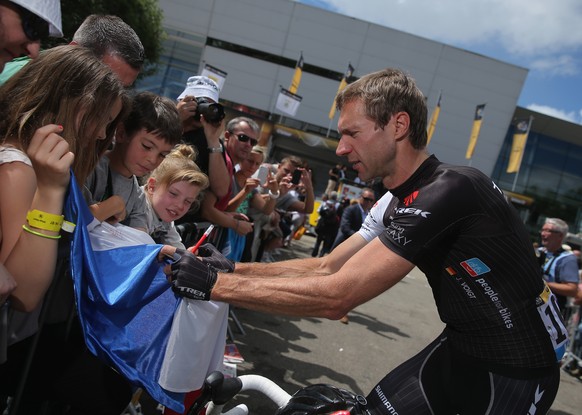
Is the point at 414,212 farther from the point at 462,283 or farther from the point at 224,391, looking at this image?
the point at 224,391

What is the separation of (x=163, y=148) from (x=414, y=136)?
1493 millimetres

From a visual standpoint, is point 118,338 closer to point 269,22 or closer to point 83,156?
point 83,156

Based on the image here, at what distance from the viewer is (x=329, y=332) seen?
5.93 meters

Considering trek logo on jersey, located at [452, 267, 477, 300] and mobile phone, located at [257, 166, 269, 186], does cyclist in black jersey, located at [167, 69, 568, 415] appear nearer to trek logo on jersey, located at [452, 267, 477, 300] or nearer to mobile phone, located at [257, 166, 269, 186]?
trek logo on jersey, located at [452, 267, 477, 300]

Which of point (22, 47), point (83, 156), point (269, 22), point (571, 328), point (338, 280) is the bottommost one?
point (571, 328)

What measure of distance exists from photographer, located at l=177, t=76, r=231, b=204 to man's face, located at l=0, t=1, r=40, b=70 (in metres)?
2.28

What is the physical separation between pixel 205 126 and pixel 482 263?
8.54 feet

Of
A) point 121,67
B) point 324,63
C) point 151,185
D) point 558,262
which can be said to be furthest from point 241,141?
point 324,63

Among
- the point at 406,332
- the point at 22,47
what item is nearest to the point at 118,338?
the point at 22,47

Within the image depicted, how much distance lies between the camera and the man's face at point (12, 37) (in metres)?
1.22

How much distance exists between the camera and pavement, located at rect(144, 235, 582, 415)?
13.9 feet

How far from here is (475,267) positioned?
1.85 m

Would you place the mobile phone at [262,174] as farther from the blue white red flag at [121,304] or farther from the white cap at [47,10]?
the white cap at [47,10]

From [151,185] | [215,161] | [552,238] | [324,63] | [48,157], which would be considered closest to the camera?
[48,157]
